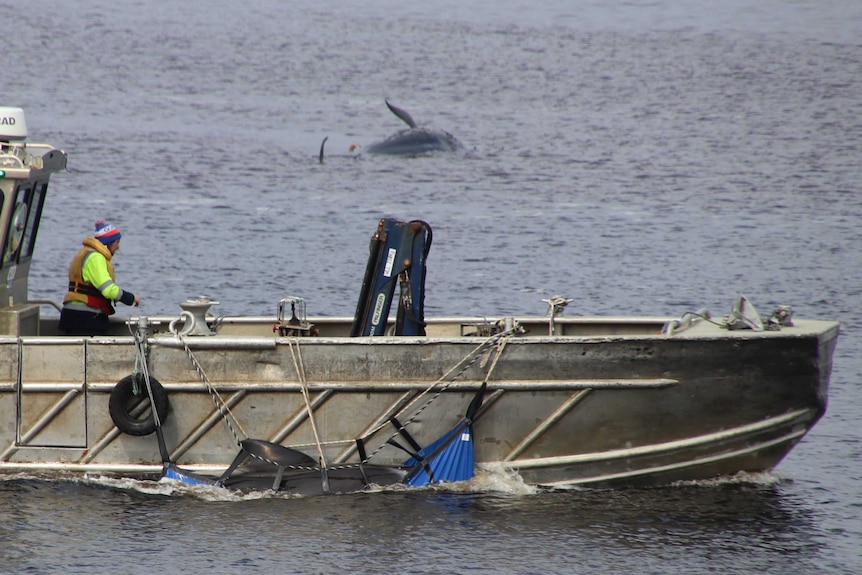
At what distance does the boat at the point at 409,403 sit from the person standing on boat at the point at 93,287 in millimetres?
988

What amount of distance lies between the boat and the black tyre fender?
0.7 inches

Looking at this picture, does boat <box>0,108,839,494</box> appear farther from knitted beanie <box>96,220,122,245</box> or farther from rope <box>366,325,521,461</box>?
knitted beanie <box>96,220,122,245</box>

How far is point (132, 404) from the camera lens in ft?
43.2

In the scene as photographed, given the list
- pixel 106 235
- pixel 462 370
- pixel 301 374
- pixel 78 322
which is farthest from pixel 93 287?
pixel 462 370

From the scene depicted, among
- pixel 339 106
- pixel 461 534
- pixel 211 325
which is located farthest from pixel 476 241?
pixel 339 106

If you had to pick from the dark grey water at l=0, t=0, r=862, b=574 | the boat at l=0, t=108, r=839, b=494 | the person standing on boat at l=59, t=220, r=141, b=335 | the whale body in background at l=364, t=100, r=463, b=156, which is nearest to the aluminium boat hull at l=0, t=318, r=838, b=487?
the boat at l=0, t=108, r=839, b=494

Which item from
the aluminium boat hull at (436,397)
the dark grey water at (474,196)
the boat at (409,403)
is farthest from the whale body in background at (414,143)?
the aluminium boat hull at (436,397)

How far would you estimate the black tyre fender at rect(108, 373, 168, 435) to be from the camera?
13000mm

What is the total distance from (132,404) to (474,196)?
30.4m

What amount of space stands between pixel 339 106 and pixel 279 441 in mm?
54133

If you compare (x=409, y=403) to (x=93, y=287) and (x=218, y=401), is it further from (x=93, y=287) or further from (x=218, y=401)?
(x=93, y=287)

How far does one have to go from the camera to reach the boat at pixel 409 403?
42.5ft

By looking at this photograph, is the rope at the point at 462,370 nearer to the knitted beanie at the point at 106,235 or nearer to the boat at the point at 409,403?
the boat at the point at 409,403

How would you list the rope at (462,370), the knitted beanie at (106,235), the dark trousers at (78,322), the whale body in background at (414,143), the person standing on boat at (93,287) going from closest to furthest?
the rope at (462,370), the person standing on boat at (93,287), the knitted beanie at (106,235), the dark trousers at (78,322), the whale body in background at (414,143)
